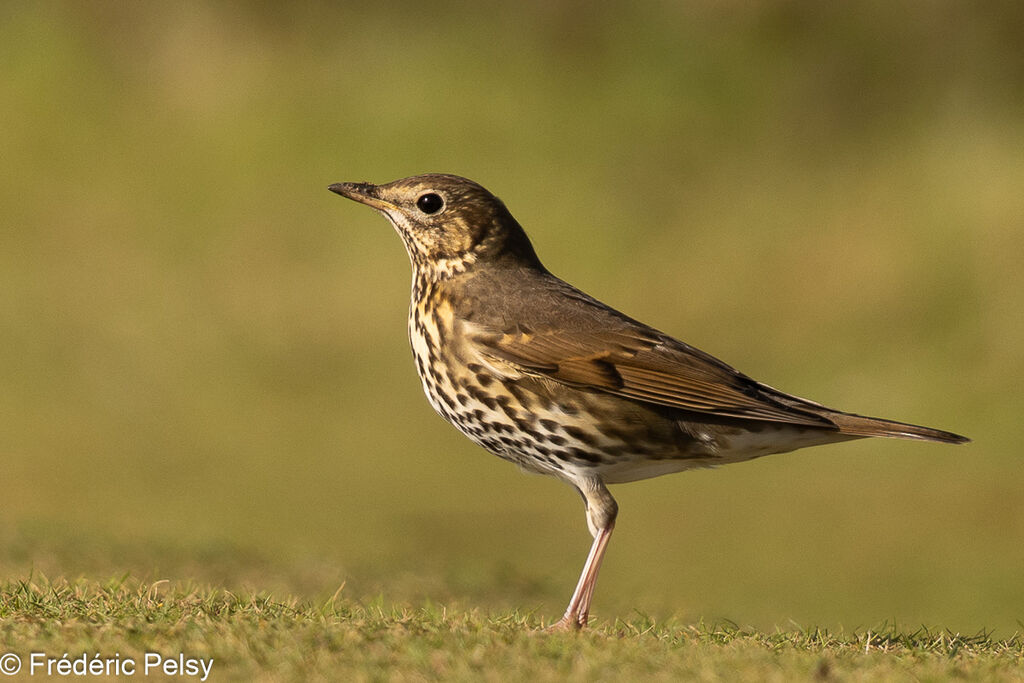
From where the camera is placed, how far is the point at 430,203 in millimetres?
7316

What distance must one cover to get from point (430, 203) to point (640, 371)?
4.44 ft

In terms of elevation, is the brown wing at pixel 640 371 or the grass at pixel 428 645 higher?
the brown wing at pixel 640 371

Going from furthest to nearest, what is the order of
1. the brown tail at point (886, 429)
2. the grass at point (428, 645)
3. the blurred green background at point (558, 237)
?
the blurred green background at point (558, 237) < the brown tail at point (886, 429) < the grass at point (428, 645)

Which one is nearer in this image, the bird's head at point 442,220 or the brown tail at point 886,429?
the brown tail at point 886,429

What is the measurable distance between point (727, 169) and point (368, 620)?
1390cm

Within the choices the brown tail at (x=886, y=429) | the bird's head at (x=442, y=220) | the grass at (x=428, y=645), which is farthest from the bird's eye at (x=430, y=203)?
the brown tail at (x=886, y=429)

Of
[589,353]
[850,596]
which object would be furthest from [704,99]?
[589,353]

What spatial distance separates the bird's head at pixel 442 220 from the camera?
7.29 m

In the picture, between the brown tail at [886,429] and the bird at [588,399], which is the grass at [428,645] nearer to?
the bird at [588,399]

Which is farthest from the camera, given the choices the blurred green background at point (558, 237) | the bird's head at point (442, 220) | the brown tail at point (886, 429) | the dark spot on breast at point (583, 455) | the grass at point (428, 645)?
the blurred green background at point (558, 237)

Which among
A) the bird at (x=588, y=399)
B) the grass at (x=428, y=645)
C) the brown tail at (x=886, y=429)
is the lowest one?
the grass at (x=428, y=645)

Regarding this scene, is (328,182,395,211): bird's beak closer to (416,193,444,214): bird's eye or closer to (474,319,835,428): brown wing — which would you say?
(416,193,444,214): bird's eye

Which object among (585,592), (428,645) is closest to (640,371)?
(585,592)

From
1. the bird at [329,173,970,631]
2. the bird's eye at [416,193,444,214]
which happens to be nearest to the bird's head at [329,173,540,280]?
the bird's eye at [416,193,444,214]
